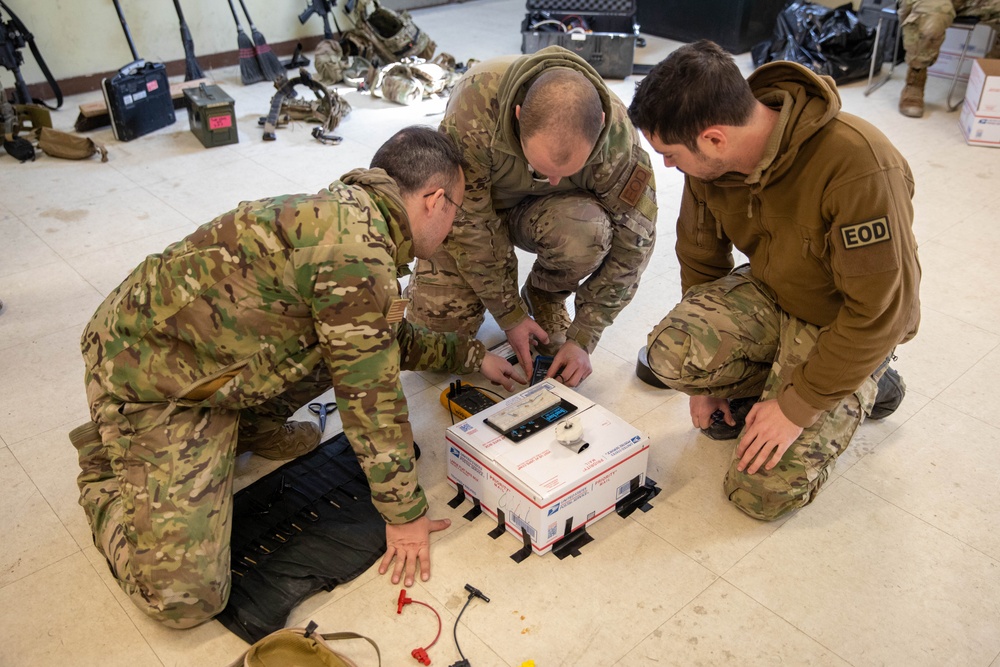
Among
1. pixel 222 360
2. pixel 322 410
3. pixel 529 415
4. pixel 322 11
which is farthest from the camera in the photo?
pixel 322 11

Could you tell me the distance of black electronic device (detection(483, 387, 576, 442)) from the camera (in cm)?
188

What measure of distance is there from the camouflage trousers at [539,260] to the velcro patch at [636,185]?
0.08 meters

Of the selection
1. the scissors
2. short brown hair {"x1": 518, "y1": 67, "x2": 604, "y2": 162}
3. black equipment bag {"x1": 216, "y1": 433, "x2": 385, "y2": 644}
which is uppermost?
short brown hair {"x1": 518, "y1": 67, "x2": 604, "y2": 162}

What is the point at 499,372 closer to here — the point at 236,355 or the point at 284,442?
the point at 284,442

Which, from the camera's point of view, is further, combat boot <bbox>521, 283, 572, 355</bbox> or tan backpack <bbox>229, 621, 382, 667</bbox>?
combat boot <bbox>521, 283, 572, 355</bbox>

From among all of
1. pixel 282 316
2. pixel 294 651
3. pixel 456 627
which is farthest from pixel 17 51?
pixel 456 627

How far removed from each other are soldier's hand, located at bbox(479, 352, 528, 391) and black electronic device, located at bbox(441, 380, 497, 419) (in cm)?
5

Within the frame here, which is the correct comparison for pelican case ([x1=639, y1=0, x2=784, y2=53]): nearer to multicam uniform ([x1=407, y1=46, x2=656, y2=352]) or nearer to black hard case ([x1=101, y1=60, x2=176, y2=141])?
black hard case ([x1=101, y1=60, x2=176, y2=141])

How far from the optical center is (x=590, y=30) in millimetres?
5559

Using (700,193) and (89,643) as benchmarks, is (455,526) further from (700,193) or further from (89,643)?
(700,193)

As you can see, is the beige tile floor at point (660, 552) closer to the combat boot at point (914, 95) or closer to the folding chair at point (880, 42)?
the combat boot at point (914, 95)

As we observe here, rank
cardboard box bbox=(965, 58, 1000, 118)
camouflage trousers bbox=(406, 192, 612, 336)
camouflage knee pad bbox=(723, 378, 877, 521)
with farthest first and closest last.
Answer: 1. cardboard box bbox=(965, 58, 1000, 118)
2. camouflage trousers bbox=(406, 192, 612, 336)
3. camouflage knee pad bbox=(723, 378, 877, 521)

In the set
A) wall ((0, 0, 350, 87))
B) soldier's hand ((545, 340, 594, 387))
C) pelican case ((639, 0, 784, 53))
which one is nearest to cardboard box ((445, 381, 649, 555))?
soldier's hand ((545, 340, 594, 387))

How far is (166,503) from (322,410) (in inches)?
26.3
